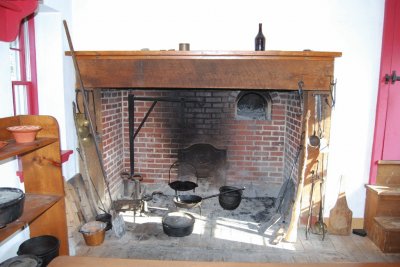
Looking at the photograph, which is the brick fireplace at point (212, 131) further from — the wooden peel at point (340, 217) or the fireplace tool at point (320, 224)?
the wooden peel at point (340, 217)

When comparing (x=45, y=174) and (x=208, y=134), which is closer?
(x=45, y=174)

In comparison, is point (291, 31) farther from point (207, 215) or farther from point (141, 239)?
point (141, 239)

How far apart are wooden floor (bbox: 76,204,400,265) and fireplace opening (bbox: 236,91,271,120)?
1.30m

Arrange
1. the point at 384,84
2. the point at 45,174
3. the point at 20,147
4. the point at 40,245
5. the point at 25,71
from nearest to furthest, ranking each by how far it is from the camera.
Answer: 1. the point at 20,147
2. the point at 45,174
3. the point at 40,245
4. the point at 25,71
5. the point at 384,84

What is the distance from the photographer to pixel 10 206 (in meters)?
1.62

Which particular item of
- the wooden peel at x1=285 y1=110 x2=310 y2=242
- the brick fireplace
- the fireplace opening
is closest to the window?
the brick fireplace

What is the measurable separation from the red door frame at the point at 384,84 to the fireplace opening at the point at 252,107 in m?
1.21

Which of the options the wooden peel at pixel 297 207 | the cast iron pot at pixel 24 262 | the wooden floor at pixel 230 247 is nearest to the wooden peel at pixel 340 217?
the wooden floor at pixel 230 247

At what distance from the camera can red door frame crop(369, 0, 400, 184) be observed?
273 cm

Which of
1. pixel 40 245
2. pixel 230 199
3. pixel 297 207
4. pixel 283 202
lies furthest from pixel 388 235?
pixel 40 245

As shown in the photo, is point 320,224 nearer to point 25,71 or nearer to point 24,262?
point 24,262

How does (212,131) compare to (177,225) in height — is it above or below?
above

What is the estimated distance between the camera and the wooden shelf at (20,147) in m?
1.64

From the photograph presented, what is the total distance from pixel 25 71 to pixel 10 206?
4.65 feet
